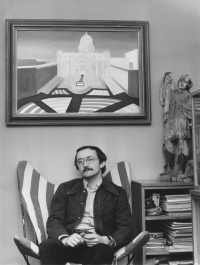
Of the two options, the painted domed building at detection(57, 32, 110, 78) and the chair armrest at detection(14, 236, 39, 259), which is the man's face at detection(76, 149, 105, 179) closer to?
the chair armrest at detection(14, 236, 39, 259)

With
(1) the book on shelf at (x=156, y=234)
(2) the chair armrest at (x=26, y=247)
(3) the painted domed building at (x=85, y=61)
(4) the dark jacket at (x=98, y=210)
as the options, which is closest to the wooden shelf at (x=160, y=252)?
(1) the book on shelf at (x=156, y=234)

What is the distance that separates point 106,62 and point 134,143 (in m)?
0.82

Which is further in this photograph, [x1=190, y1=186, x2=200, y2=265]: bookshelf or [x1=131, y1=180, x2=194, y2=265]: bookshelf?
[x1=131, y1=180, x2=194, y2=265]: bookshelf

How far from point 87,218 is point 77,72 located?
140cm

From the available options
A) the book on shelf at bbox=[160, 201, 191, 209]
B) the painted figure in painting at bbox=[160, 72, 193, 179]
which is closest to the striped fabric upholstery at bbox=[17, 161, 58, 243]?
the book on shelf at bbox=[160, 201, 191, 209]

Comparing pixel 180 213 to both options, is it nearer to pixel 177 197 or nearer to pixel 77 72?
pixel 177 197

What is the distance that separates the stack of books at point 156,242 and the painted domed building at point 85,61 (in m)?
1.55

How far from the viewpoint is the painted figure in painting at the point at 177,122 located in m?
3.39

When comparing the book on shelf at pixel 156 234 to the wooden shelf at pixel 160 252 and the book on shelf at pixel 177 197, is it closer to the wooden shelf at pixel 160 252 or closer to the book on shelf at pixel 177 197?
the wooden shelf at pixel 160 252

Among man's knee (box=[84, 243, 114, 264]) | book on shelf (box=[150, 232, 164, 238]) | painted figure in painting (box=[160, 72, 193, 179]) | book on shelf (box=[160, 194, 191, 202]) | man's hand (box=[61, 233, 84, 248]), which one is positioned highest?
painted figure in painting (box=[160, 72, 193, 179])

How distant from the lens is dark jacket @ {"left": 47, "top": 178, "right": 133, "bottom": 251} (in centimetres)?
288

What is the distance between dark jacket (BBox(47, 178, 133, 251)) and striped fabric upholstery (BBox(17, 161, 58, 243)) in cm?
17

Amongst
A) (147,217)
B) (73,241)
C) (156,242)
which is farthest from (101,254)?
(156,242)

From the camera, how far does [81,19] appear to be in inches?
144
